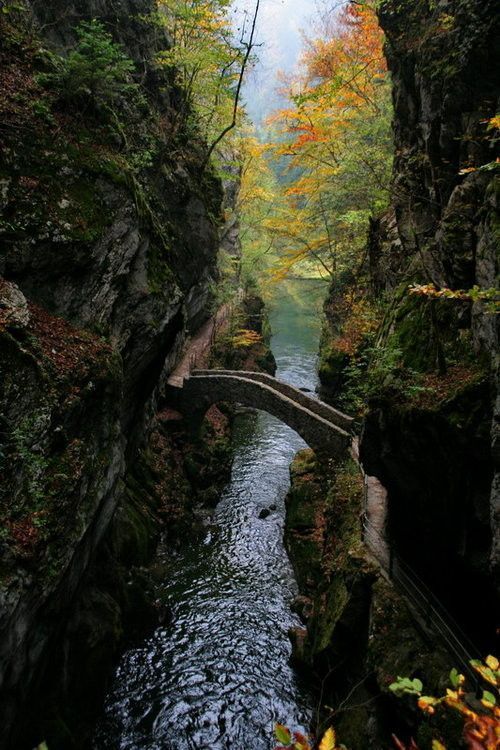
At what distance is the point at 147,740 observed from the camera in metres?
8.78

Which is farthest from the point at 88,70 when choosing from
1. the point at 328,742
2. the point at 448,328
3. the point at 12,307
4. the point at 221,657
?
the point at 221,657

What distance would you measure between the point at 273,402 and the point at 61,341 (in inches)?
429

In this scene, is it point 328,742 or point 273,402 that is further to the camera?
point 273,402

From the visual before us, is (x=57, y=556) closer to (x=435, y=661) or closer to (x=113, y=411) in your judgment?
(x=113, y=411)

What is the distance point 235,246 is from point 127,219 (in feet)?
74.2

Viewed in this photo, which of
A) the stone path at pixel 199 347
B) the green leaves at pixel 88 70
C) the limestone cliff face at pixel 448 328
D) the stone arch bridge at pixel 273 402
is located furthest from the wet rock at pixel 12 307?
the stone path at pixel 199 347

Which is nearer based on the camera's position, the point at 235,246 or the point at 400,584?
the point at 400,584

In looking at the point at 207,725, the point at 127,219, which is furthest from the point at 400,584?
the point at 127,219

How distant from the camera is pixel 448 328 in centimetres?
811

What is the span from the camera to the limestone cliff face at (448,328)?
6.62 meters

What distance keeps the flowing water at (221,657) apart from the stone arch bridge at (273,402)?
3.78m

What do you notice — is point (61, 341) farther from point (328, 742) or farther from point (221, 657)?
point (221, 657)

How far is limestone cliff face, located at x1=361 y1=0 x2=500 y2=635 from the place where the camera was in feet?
21.7

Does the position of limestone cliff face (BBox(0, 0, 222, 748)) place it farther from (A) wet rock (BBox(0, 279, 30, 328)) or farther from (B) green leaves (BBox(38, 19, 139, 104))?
(B) green leaves (BBox(38, 19, 139, 104))
